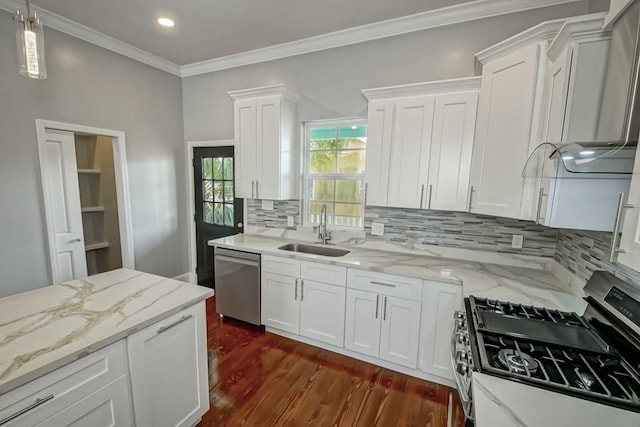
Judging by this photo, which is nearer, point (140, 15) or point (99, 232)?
point (140, 15)

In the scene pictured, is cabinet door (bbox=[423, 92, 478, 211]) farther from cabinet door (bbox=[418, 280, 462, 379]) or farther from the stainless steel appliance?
the stainless steel appliance

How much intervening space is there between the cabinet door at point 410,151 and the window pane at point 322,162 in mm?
790

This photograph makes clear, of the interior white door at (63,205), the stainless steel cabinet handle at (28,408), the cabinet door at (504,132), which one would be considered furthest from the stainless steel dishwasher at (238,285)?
the cabinet door at (504,132)

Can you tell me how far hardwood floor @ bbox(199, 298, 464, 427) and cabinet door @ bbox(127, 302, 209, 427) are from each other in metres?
0.32

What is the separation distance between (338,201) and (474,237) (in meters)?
1.36

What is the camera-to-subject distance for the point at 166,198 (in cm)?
369

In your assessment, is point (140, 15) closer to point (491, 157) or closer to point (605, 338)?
point (491, 157)

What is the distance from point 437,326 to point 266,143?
232 cm

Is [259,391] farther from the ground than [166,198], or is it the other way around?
[166,198]

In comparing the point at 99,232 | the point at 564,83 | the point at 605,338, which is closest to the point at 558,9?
the point at 564,83

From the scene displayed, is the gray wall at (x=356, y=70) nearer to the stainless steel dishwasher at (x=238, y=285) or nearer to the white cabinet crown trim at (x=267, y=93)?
the white cabinet crown trim at (x=267, y=93)

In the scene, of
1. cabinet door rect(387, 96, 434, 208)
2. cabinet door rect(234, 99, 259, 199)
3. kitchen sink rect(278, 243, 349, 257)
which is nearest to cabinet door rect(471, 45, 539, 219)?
cabinet door rect(387, 96, 434, 208)

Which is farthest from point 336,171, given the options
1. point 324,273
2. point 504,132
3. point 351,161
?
point 504,132

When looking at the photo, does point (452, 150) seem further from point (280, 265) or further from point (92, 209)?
point (92, 209)
